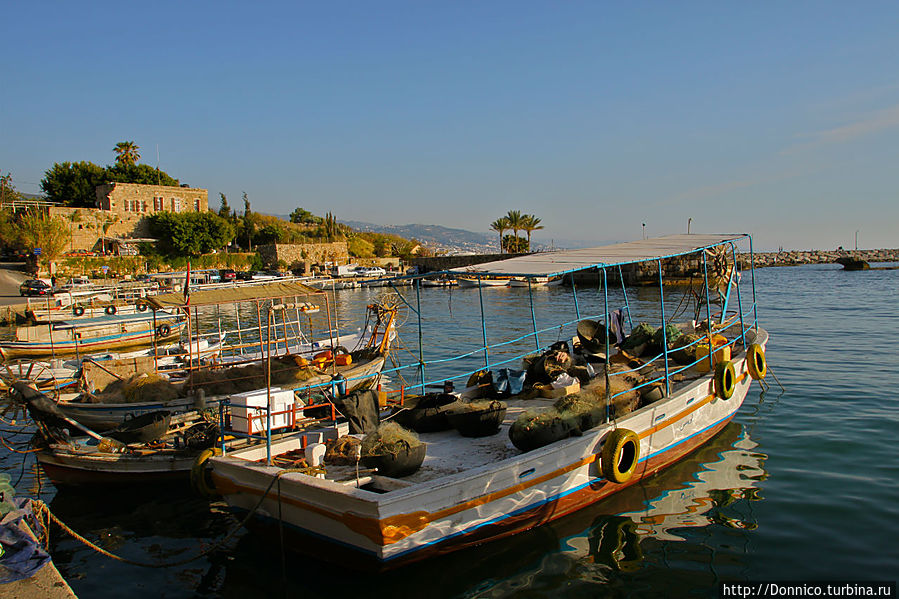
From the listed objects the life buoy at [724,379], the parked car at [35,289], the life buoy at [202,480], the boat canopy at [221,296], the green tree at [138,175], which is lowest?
the life buoy at [202,480]

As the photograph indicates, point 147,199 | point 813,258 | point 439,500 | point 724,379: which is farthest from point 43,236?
point 813,258

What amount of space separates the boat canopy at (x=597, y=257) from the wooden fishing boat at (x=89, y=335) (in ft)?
70.3

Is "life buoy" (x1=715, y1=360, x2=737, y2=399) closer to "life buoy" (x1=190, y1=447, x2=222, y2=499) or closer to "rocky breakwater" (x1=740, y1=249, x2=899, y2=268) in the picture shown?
"life buoy" (x1=190, y1=447, x2=222, y2=499)

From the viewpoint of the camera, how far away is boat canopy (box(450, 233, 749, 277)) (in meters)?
8.41

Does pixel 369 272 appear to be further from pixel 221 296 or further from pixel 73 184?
pixel 221 296

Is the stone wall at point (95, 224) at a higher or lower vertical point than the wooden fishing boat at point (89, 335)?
higher

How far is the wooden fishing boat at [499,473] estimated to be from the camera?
622 centimetres

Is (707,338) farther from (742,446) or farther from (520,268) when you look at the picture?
(520,268)

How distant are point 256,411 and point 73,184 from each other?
244 feet

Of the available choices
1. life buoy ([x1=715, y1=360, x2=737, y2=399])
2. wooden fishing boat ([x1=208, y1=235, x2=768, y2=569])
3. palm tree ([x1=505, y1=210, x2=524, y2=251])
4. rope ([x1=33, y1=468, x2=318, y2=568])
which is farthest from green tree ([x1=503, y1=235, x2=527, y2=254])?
rope ([x1=33, y1=468, x2=318, y2=568])

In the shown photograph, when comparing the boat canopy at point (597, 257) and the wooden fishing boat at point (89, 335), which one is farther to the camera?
the wooden fishing boat at point (89, 335)

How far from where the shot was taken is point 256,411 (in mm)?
8898

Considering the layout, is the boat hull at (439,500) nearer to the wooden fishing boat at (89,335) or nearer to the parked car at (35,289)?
the wooden fishing boat at (89,335)

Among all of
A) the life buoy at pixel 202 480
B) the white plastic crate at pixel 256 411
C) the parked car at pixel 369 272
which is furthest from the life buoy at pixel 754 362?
the parked car at pixel 369 272
